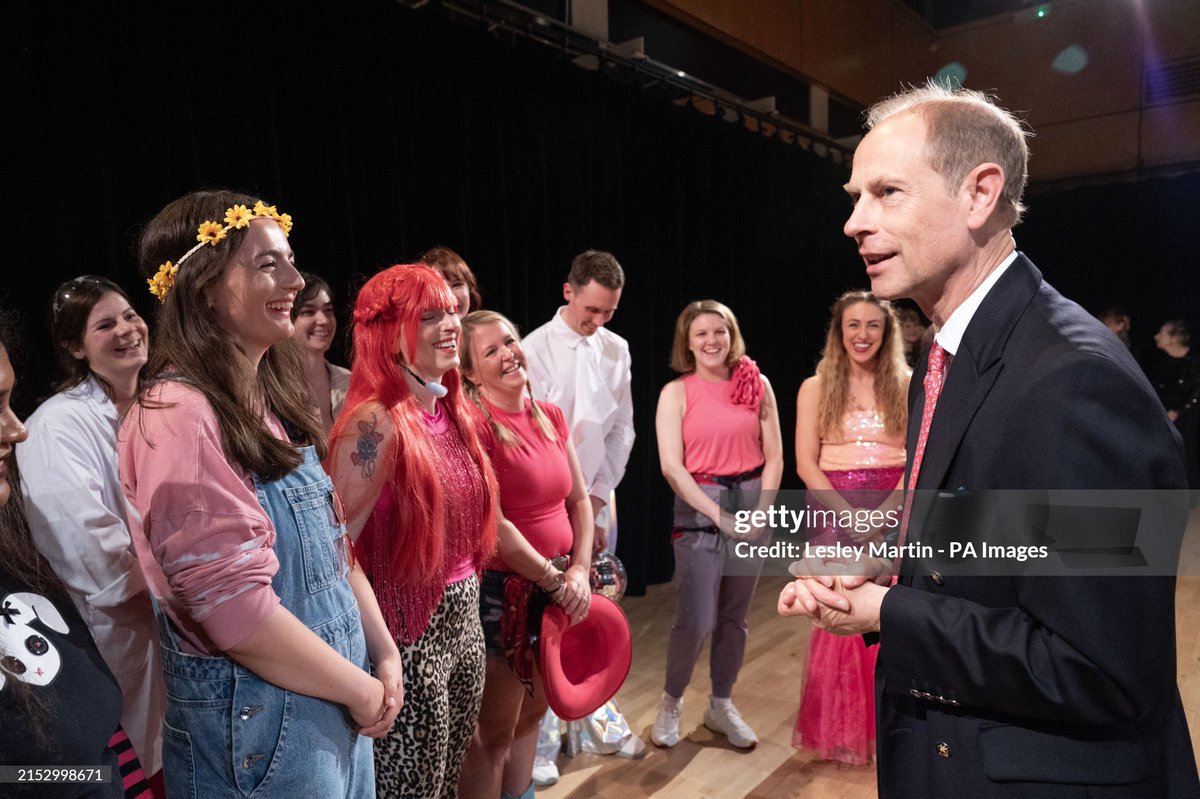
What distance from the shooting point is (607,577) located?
243 centimetres

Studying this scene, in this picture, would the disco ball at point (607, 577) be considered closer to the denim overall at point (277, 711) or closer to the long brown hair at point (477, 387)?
the long brown hair at point (477, 387)

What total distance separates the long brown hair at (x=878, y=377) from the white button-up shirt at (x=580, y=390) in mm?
890

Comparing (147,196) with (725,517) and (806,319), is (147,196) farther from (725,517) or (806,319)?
(806,319)

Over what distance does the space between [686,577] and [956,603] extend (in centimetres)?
203

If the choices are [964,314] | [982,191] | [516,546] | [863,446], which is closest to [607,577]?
[516,546]

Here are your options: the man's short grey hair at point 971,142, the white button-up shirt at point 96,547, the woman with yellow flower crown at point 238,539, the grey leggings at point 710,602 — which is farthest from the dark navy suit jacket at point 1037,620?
the grey leggings at point 710,602

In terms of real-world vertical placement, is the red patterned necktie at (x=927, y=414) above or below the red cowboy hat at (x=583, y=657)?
above

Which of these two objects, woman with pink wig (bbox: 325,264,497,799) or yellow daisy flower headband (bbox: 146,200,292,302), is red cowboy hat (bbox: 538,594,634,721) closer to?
woman with pink wig (bbox: 325,264,497,799)

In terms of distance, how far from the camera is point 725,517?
288cm

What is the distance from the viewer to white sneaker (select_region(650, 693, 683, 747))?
2828mm

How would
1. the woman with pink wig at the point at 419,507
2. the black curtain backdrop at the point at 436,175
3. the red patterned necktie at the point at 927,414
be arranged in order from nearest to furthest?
1. the red patterned necktie at the point at 927,414
2. the woman with pink wig at the point at 419,507
3. the black curtain backdrop at the point at 436,175

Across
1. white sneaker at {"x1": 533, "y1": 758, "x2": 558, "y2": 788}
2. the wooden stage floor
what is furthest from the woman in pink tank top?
the wooden stage floor

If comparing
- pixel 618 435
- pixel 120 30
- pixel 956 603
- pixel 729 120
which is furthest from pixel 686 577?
pixel 729 120

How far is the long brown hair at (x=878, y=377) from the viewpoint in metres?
2.81
